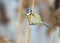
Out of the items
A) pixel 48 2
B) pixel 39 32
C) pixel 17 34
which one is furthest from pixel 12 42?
pixel 48 2

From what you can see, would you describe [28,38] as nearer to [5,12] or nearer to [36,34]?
→ [36,34]

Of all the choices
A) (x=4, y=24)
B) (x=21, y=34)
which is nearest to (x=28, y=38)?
(x=21, y=34)

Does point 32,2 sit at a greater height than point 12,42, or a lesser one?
greater

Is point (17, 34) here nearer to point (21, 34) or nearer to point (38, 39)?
point (21, 34)

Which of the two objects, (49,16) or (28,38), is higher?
(49,16)

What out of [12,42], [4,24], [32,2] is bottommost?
[12,42]

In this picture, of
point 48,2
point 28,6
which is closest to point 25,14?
point 28,6
